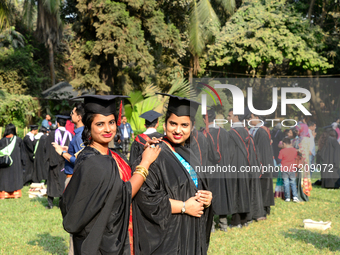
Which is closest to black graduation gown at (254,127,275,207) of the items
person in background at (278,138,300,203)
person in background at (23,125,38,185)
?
person in background at (278,138,300,203)

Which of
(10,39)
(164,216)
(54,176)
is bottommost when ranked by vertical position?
(54,176)

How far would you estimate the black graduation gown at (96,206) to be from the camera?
2.33m

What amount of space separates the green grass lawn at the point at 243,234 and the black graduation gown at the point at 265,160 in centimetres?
44

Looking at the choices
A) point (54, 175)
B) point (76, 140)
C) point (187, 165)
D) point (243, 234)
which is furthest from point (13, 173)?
point (187, 165)

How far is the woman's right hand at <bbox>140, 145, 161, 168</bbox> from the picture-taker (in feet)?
8.36

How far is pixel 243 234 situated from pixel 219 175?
1117 mm

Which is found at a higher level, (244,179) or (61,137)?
(61,137)

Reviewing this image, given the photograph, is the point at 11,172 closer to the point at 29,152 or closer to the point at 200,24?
the point at 29,152

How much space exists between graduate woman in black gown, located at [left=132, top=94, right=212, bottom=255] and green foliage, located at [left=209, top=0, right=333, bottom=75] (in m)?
15.6

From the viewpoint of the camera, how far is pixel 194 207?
265 cm

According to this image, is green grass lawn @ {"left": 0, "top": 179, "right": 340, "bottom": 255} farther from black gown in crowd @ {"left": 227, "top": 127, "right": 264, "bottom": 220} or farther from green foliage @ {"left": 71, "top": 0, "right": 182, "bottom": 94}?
green foliage @ {"left": 71, "top": 0, "right": 182, "bottom": 94}

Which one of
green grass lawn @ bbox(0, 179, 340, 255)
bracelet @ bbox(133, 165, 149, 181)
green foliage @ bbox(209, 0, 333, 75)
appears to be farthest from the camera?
green foliage @ bbox(209, 0, 333, 75)

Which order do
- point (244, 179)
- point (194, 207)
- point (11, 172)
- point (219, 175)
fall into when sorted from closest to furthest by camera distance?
point (194, 207) < point (219, 175) < point (244, 179) < point (11, 172)

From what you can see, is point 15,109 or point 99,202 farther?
point 15,109
